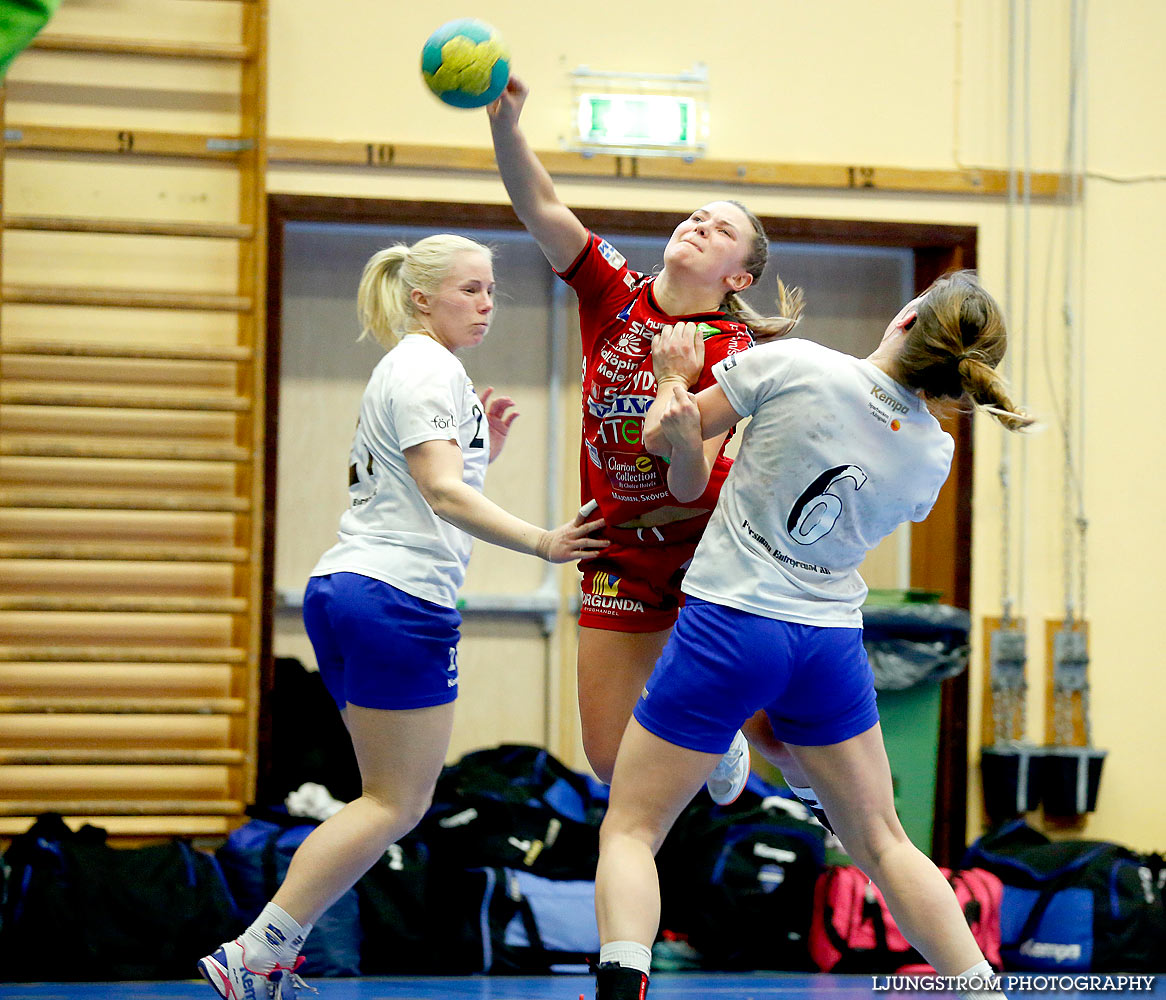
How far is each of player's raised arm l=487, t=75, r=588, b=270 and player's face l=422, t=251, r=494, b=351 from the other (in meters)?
0.20

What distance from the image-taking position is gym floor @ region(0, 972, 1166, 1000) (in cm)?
340

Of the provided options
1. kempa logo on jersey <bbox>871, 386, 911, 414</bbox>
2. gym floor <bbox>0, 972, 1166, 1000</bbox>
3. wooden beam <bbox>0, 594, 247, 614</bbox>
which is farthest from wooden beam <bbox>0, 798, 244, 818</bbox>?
kempa logo on jersey <bbox>871, 386, 911, 414</bbox>

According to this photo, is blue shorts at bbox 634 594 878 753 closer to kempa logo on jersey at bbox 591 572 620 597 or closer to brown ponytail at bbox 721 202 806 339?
kempa logo on jersey at bbox 591 572 620 597

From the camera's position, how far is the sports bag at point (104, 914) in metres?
3.61

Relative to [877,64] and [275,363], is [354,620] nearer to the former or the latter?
[275,363]

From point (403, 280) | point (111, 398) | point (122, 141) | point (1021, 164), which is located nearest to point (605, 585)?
point (403, 280)

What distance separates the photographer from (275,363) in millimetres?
A: 4727

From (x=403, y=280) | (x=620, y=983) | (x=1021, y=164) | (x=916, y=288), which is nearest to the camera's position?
(x=620, y=983)

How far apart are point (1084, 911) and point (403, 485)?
2.54m

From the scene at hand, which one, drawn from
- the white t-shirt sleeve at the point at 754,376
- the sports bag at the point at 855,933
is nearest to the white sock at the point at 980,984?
the white t-shirt sleeve at the point at 754,376

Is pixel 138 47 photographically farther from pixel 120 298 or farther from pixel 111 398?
pixel 111 398

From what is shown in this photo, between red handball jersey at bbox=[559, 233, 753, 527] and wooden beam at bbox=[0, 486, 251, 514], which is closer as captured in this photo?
red handball jersey at bbox=[559, 233, 753, 527]

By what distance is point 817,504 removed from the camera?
217cm

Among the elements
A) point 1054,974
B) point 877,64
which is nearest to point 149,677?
point 1054,974
